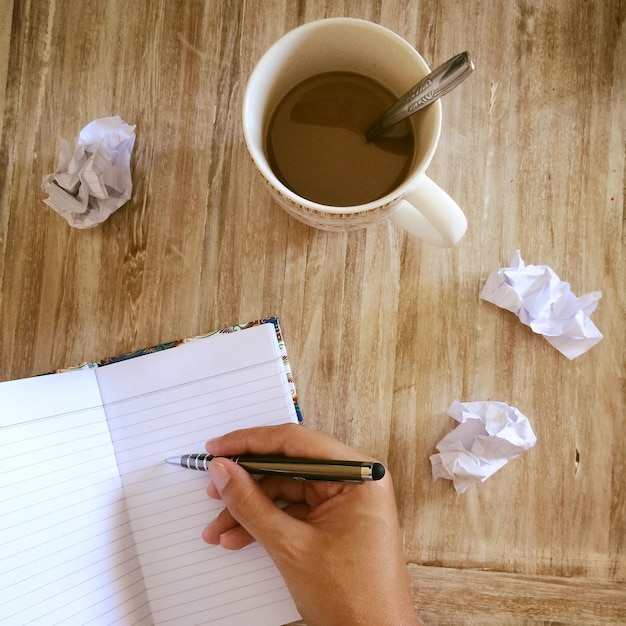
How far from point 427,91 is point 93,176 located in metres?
0.40

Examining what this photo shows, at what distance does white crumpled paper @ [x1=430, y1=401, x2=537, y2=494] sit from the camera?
65cm

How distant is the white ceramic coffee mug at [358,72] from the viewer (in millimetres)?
459

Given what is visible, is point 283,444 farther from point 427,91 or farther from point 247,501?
point 427,91

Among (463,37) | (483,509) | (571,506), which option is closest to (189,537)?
(483,509)

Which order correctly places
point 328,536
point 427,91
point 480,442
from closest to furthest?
point 427,91, point 328,536, point 480,442

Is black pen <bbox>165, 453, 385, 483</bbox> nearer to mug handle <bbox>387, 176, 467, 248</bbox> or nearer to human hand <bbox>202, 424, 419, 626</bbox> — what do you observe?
human hand <bbox>202, 424, 419, 626</bbox>

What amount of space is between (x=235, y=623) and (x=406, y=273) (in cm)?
45

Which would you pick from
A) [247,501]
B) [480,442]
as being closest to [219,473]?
[247,501]

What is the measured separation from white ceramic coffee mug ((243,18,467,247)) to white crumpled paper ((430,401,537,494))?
240 mm

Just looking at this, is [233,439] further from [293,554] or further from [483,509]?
[483,509]

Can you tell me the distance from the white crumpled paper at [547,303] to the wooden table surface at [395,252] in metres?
0.02

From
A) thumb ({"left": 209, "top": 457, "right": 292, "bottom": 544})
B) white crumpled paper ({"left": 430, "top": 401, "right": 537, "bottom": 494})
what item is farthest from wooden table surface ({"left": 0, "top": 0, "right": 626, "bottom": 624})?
thumb ({"left": 209, "top": 457, "right": 292, "bottom": 544})

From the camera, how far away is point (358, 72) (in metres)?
0.53

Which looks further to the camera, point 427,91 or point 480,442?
point 480,442
